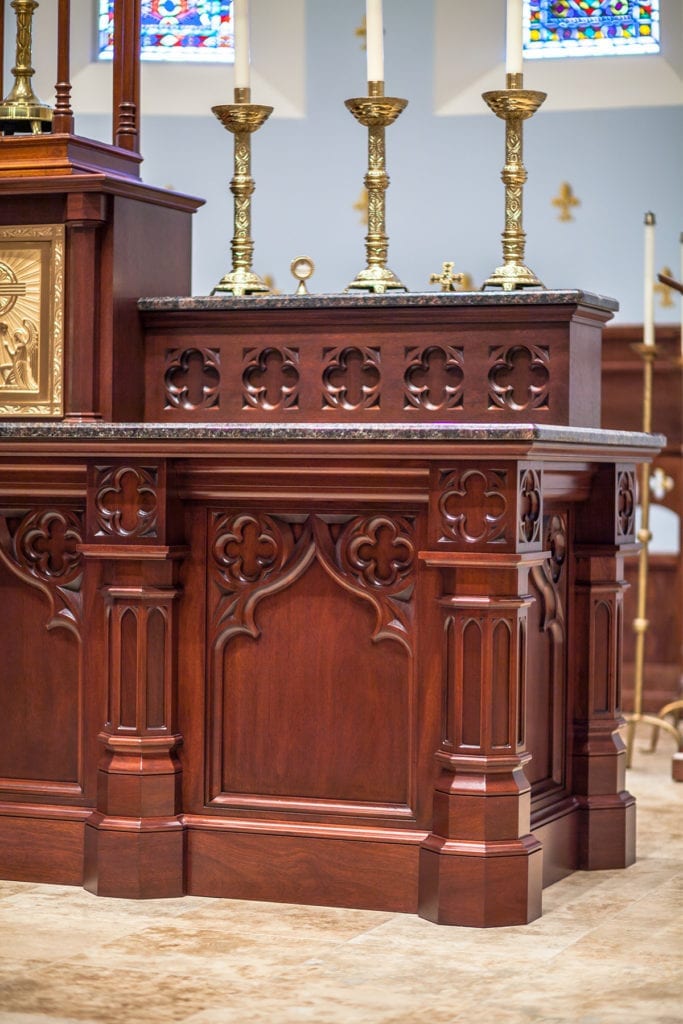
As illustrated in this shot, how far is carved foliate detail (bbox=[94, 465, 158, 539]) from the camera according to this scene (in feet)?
14.8

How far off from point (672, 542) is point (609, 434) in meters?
4.80

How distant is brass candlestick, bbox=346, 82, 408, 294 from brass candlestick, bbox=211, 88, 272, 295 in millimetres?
313

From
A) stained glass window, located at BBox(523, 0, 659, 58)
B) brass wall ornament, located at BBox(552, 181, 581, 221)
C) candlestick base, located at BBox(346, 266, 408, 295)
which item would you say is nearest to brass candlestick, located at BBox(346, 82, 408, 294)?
candlestick base, located at BBox(346, 266, 408, 295)

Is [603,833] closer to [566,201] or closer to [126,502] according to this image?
[126,502]

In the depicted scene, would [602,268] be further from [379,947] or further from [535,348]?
[379,947]

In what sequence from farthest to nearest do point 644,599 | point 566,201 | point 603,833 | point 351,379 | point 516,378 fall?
point 566,201 < point 644,599 < point 603,833 < point 351,379 < point 516,378

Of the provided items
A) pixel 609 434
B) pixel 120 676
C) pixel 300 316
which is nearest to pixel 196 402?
pixel 300 316

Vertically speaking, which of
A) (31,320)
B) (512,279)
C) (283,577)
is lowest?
(283,577)

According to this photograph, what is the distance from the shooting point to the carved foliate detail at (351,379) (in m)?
4.71

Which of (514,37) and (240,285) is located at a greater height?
(514,37)

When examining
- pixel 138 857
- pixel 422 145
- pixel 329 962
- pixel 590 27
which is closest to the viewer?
pixel 329 962

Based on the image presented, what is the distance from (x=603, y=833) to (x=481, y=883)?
2.92ft

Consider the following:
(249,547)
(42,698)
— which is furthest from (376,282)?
(42,698)

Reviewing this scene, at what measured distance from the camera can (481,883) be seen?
4.22 meters
